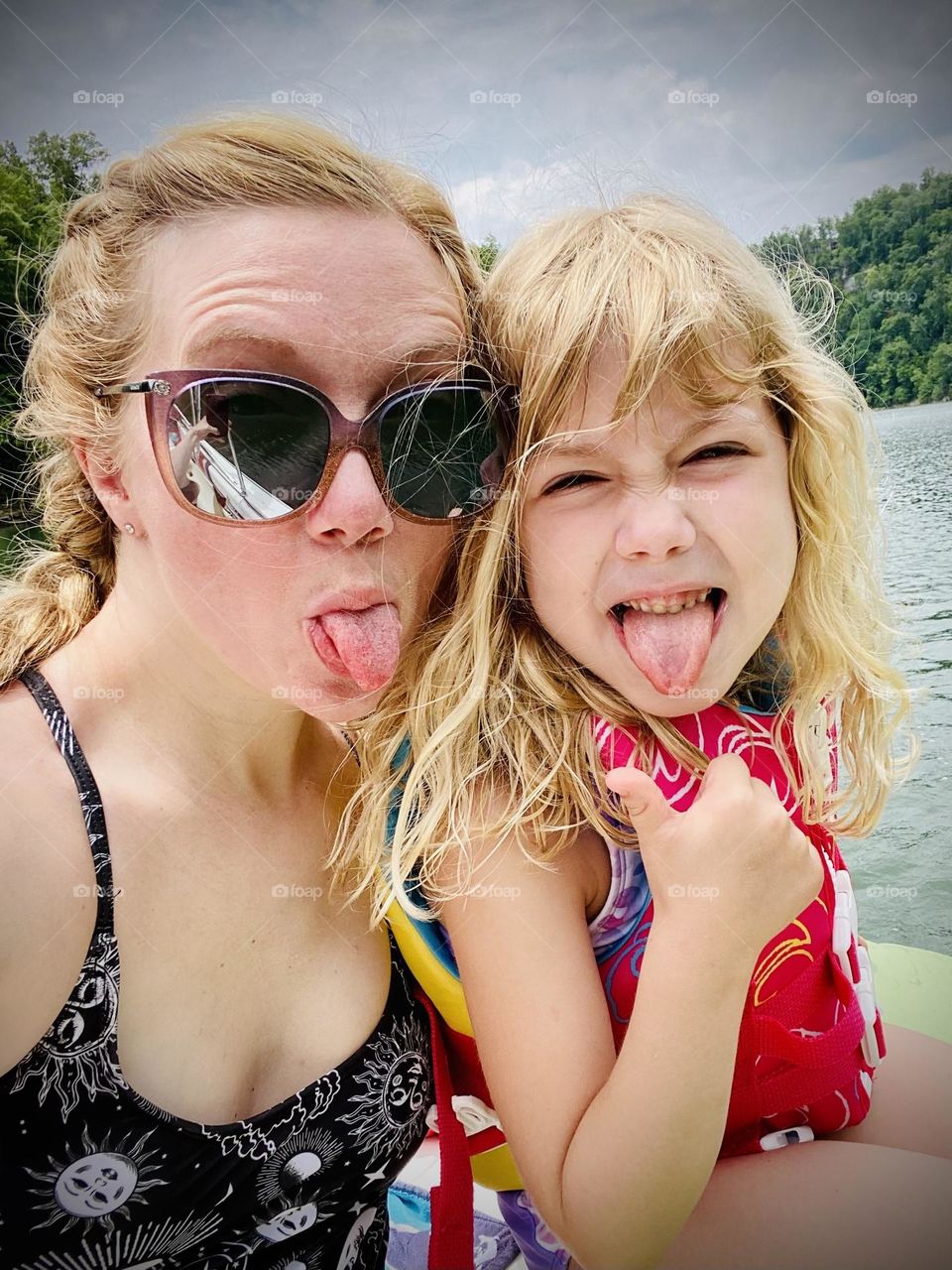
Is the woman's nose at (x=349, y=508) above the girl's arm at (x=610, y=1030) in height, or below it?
above

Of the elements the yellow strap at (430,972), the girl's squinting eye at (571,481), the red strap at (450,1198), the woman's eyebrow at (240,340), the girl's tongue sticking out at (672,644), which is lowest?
the red strap at (450,1198)

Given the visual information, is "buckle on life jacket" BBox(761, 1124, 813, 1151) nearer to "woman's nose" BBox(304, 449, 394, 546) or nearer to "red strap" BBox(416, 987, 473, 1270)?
"red strap" BBox(416, 987, 473, 1270)

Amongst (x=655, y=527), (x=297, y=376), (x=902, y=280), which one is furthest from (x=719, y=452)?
(x=902, y=280)

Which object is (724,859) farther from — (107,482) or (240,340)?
(107,482)

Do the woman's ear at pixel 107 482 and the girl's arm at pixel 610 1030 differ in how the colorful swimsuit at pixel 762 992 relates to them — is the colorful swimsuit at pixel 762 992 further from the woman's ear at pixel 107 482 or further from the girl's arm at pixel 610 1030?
the woman's ear at pixel 107 482

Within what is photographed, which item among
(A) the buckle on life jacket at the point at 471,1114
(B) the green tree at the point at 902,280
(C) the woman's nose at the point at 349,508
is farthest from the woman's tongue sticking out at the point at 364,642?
(B) the green tree at the point at 902,280

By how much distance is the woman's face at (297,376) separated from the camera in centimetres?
129

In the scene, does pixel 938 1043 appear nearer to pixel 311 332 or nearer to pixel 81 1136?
pixel 81 1136

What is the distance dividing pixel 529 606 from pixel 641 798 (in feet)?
1.75

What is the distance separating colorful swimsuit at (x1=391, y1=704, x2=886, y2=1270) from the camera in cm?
153

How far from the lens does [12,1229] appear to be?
1.22 meters

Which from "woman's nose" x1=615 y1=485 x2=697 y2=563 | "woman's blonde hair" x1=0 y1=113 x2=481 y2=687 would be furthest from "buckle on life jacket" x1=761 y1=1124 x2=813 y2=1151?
"woman's blonde hair" x1=0 y1=113 x2=481 y2=687

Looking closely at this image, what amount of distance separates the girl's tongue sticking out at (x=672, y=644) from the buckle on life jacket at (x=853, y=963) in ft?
2.05

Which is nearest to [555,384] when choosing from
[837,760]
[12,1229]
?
[837,760]
